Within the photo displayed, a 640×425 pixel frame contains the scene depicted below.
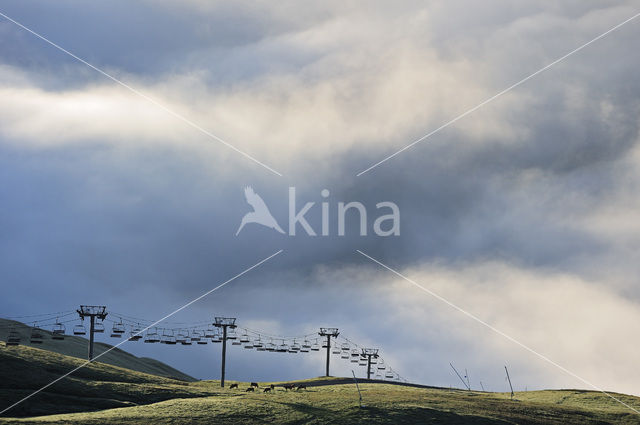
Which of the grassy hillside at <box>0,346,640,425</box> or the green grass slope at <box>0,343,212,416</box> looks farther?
the green grass slope at <box>0,343,212,416</box>

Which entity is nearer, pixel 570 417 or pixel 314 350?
pixel 570 417

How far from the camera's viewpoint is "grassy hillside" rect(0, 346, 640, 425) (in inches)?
3346

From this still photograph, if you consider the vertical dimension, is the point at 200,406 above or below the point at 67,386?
below

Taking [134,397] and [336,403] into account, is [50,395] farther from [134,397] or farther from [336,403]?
[336,403]

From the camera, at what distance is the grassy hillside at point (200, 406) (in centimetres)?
8500

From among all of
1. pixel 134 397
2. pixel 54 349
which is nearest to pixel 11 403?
pixel 134 397

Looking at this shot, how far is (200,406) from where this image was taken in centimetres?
9012

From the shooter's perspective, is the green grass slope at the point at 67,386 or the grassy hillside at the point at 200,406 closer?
the grassy hillside at the point at 200,406

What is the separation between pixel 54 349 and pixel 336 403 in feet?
388

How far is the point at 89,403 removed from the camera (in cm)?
9462

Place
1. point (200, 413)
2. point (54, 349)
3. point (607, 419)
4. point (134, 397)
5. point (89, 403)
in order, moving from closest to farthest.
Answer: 1. point (200, 413)
2. point (89, 403)
3. point (134, 397)
4. point (607, 419)
5. point (54, 349)

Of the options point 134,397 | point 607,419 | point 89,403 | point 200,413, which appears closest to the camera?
point 200,413

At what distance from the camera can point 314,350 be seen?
190 meters

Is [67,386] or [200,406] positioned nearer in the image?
[200,406]
